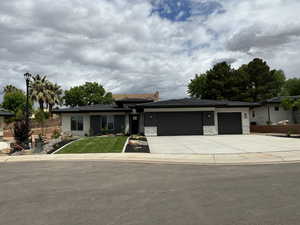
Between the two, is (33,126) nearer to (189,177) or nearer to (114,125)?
(114,125)

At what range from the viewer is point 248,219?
4.22m

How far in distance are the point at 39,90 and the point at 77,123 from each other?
2867cm

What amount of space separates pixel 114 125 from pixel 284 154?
18.6m

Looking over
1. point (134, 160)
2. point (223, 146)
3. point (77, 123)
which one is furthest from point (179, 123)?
point (134, 160)

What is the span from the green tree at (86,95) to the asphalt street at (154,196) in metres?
53.9

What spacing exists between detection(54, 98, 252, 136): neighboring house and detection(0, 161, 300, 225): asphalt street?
1482 cm

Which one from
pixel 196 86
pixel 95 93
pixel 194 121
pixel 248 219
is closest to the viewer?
pixel 248 219

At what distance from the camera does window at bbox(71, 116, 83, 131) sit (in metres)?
25.6

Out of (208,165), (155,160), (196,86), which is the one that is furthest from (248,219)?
(196,86)

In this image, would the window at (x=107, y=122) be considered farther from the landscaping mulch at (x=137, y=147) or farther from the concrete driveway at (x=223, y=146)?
the concrete driveway at (x=223, y=146)

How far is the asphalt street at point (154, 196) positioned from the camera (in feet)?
14.4

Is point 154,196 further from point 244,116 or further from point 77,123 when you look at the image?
point 244,116

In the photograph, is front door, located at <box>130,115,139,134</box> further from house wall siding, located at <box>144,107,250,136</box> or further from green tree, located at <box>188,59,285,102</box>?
green tree, located at <box>188,59,285,102</box>

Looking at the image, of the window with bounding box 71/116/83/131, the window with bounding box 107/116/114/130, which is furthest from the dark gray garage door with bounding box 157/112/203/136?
the window with bounding box 71/116/83/131
